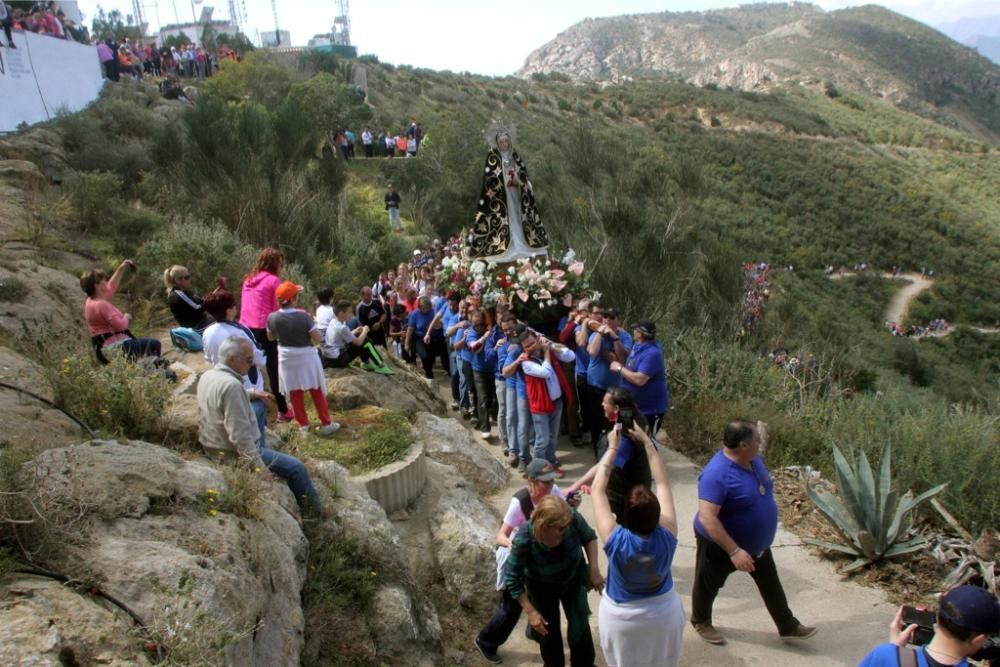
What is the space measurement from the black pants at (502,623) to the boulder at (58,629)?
2.05 metres

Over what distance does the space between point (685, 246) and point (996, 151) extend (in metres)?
65.2

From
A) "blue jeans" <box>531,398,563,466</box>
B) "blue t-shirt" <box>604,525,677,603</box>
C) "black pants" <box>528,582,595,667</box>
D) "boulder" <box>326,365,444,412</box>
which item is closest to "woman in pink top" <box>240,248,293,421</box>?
"boulder" <box>326,365,444,412</box>

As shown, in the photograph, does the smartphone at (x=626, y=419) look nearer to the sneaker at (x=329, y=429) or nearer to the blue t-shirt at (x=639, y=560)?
the blue t-shirt at (x=639, y=560)

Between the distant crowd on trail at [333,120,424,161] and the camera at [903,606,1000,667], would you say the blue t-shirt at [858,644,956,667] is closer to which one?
the camera at [903,606,1000,667]

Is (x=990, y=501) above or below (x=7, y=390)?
below

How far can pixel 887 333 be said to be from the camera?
30.9m

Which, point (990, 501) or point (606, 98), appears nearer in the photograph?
point (990, 501)

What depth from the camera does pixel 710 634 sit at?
4828mm

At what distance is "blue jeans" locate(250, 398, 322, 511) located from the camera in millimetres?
4543

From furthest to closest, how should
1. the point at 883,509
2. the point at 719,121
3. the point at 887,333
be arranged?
the point at 719,121 < the point at 887,333 < the point at 883,509

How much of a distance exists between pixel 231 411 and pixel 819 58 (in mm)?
108025

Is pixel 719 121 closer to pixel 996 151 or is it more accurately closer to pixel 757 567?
pixel 996 151

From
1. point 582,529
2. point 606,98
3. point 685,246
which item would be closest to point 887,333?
point 685,246

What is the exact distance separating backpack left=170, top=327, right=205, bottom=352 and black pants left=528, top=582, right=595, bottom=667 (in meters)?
4.30
